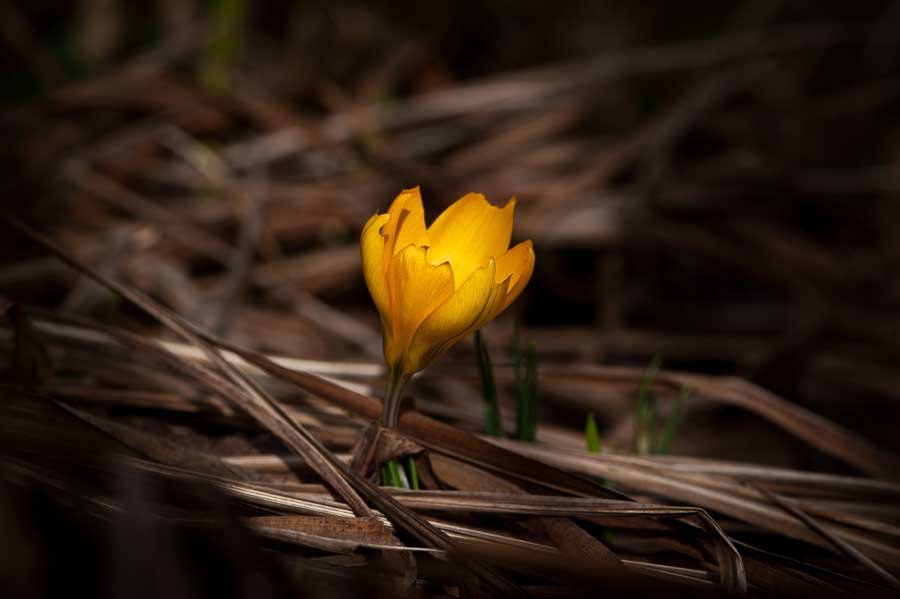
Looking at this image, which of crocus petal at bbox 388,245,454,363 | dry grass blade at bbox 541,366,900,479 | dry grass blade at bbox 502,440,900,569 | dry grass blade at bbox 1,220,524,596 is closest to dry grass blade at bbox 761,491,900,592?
dry grass blade at bbox 502,440,900,569

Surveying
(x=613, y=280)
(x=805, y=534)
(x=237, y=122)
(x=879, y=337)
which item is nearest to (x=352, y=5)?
(x=237, y=122)

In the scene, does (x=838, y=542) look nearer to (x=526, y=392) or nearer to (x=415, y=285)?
(x=526, y=392)

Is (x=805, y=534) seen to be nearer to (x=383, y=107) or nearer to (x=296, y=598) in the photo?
(x=296, y=598)

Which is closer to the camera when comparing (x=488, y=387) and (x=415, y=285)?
(x=415, y=285)

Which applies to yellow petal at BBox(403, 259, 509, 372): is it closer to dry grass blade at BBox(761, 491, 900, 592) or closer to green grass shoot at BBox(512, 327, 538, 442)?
green grass shoot at BBox(512, 327, 538, 442)

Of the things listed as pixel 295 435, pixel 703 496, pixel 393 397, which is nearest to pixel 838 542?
pixel 703 496

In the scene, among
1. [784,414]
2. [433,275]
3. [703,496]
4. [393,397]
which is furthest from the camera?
[784,414]

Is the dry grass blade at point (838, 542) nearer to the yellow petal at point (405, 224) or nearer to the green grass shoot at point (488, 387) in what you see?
the green grass shoot at point (488, 387)
